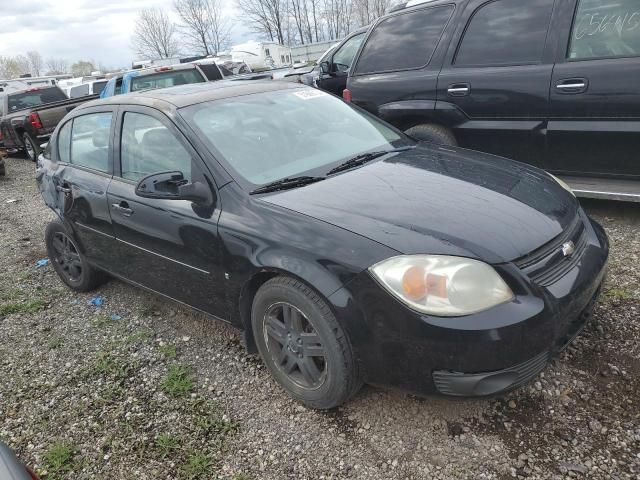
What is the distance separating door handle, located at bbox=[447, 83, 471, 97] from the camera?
15.1 ft

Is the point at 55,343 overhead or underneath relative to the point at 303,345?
underneath

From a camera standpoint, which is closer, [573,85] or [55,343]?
[55,343]

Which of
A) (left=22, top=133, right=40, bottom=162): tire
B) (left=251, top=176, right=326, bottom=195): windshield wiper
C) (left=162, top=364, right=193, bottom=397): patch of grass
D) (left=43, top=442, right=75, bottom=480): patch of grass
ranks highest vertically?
(left=251, top=176, right=326, bottom=195): windshield wiper

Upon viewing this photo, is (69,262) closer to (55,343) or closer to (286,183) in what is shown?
(55,343)

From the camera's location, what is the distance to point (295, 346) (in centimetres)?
252

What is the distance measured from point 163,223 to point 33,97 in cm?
1273

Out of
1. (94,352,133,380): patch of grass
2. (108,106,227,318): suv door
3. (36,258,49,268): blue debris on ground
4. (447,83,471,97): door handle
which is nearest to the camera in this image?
(108,106,227,318): suv door

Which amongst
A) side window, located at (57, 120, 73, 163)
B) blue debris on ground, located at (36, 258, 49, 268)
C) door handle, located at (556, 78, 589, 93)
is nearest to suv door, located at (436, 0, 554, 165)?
door handle, located at (556, 78, 589, 93)

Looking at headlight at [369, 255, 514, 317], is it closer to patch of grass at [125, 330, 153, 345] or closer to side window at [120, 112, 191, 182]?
side window at [120, 112, 191, 182]

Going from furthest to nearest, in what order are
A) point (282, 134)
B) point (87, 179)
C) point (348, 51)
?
point (348, 51)
point (87, 179)
point (282, 134)

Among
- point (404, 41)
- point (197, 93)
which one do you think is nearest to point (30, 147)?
point (404, 41)

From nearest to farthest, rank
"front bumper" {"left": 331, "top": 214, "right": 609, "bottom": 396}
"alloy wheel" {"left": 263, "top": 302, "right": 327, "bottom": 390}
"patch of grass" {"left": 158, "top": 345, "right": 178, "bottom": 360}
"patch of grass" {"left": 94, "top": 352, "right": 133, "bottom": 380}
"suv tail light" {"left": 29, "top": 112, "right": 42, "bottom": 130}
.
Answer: "front bumper" {"left": 331, "top": 214, "right": 609, "bottom": 396}, "alloy wheel" {"left": 263, "top": 302, "right": 327, "bottom": 390}, "patch of grass" {"left": 94, "top": 352, "right": 133, "bottom": 380}, "patch of grass" {"left": 158, "top": 345, "right": 178, "bottom": 360}, "suv tail light" {"left": 29, "top": 112, "right": 42, "bottom": 130}

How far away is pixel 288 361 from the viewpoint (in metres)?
2.61

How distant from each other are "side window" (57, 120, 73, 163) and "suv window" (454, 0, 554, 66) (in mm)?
3487
